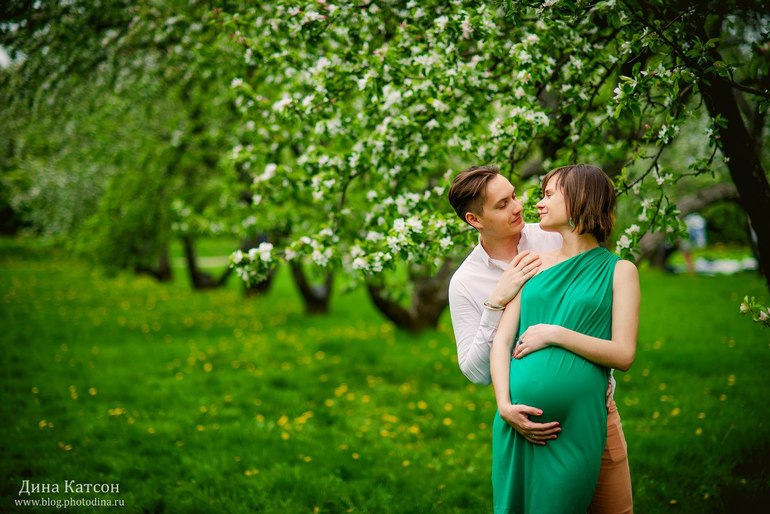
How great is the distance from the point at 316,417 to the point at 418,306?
426 centimetres

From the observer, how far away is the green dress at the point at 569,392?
251 centimetres

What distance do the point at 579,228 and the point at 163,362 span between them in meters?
8.33

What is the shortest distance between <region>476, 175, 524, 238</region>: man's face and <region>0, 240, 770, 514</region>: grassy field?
9.36 ft

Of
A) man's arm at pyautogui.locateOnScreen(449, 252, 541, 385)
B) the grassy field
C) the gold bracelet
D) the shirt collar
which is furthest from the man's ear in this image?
the grassy field

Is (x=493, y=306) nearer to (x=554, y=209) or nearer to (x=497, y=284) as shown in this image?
(x=497, y=284)

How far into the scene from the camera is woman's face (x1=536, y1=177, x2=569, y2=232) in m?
2.69

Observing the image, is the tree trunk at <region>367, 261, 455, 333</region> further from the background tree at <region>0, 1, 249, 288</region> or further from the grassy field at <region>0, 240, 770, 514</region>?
the background tree at <region>0, 1, 249, 288</region>

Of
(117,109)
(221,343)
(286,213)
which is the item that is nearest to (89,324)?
(221,343)

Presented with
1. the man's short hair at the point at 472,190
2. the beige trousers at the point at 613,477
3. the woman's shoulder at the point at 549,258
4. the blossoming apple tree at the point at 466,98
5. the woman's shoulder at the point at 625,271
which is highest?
the blossoming apple tree at the point at 466,98

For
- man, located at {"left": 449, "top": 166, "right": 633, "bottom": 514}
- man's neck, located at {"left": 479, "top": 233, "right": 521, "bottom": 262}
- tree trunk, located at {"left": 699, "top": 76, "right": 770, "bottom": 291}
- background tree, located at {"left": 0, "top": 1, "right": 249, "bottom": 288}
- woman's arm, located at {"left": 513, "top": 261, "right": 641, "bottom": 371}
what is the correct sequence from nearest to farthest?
woman's arm, located at {"left": 513, "top": 261, "right": 641, "bottom": 371} → man, located at {"left": 449, "top": 166, "right": 633, "bottom": 514} → man's neck, located at {"left": 479, "top": 233, "right": 521, "bottom": 262} → tree trunk, located at {"left": 699, "top": 76, "right": 770, "bottom": 291} → background tree, located at {"left": 0, "top": 1, "right": 249, "bottom": 288}

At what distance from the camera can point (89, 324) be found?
41.1 ft

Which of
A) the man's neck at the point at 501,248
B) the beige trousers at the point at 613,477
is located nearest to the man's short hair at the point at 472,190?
the man's neck at the point at 501,248

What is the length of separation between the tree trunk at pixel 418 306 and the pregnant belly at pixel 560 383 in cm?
777

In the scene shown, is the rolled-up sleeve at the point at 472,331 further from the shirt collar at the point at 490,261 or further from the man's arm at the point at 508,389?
Result: the shirt collar at the point at 490,261
